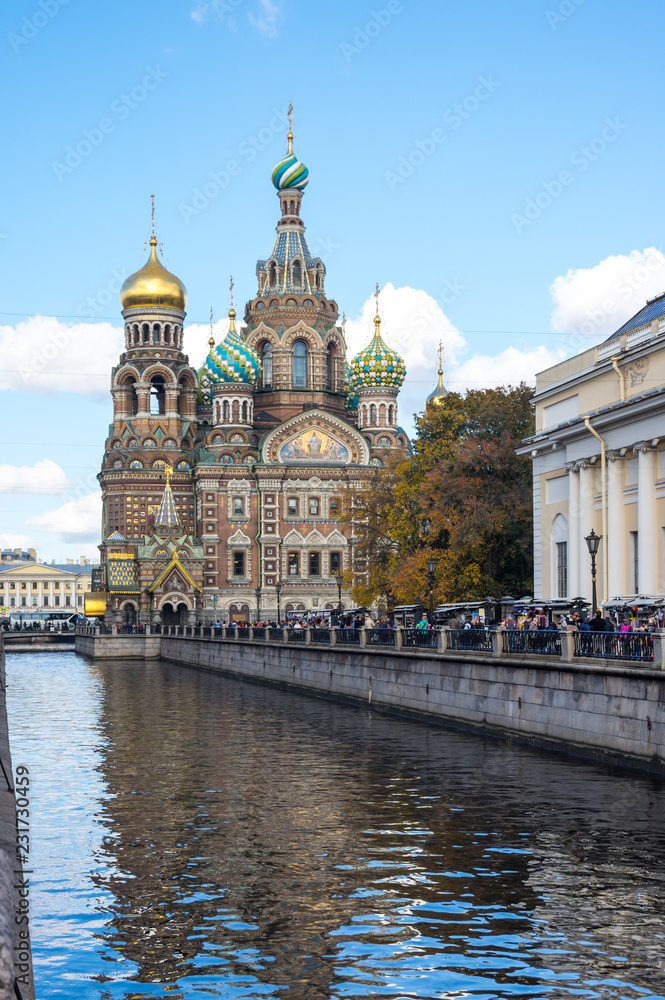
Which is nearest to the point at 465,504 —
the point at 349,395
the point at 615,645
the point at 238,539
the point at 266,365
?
the point at 615,645

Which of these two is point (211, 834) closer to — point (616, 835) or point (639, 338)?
point (616, 835)

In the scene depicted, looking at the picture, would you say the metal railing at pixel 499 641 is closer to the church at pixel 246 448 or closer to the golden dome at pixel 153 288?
the church at pixel 246 448

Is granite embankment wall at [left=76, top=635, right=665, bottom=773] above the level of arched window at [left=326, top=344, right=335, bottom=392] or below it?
below

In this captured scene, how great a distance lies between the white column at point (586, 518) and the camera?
3675 cm

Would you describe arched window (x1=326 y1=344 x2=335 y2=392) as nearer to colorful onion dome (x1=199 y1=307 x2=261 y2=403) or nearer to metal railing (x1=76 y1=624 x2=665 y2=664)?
colorful onion dome (x1=199 y1=307 x2=261 y2=403)

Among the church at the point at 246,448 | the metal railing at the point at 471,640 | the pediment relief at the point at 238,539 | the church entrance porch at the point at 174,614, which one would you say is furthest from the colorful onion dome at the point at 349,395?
the metal railing at the point at 471,640

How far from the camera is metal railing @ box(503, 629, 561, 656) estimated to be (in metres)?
25.8

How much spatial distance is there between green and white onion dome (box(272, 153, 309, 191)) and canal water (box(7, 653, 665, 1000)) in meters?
78.7

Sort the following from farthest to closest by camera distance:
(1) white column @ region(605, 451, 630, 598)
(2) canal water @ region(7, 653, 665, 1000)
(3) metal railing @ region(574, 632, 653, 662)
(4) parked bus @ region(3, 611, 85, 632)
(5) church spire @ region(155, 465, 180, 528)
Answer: (4) parked bus @ region(3, 611, 85, 632) < (5) church spire @ region(155, 465, 180, 528) < (1) white column @ region(605, 451, 630, 598) < (3) metal railing @ region(574, 632, 653, 662) < (2) canal water @ region(7, 653, 665, 1000)

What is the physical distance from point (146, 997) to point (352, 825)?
301 inches

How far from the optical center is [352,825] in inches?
703

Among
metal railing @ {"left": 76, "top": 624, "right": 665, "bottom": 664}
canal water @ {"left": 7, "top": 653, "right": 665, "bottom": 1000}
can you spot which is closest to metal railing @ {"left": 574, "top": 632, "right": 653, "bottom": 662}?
metal railing @ {"left": 76, "top": 624, "right": 665, "bottom": 664}

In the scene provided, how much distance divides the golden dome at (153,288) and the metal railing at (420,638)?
216 ft

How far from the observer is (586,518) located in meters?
36.9
